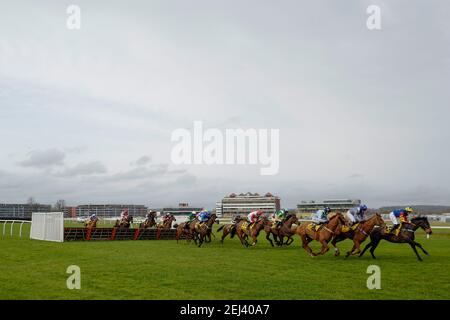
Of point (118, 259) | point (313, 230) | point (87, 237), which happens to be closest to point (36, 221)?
point (87, 237)

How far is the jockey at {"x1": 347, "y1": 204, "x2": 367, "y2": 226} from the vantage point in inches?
563

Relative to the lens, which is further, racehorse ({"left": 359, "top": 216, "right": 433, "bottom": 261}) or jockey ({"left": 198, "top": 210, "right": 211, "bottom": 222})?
jockey ({"left": 198, "top": 210, "right": 211, "bottom": 222})

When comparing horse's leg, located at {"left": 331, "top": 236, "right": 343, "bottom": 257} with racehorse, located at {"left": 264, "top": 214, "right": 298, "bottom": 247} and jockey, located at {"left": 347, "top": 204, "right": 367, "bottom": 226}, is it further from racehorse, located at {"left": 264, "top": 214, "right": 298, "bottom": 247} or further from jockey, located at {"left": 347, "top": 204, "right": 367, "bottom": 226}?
racehorse, located at {"left": 264, "top": 214, "right": 298, "bottom": 247}

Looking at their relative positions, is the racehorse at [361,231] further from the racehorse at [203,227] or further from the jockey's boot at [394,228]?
the racehorse at [203,227]

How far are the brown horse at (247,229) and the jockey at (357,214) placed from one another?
4807mm

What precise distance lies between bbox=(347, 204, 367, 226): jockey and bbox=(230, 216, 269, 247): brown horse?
481 cm

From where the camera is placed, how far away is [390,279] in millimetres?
9367

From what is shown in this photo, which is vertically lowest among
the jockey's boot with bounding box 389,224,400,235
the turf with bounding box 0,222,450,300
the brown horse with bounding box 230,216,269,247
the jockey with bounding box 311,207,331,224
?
the turf with bounding box 0,222,450,300

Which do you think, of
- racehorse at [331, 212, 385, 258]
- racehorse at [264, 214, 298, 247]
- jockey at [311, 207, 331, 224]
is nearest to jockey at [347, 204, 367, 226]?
racehorse at [331, 212, 385, 258]

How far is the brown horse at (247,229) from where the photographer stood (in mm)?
18719

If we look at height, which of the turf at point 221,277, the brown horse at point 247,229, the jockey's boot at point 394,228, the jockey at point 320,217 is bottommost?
the turf at point 221,277

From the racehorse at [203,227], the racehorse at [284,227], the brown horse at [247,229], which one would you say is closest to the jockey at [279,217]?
the racehorse at [284,227]
